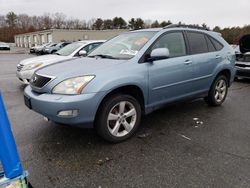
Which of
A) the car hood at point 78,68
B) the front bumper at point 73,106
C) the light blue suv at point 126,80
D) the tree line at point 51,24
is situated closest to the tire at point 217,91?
the light blue suv at point 126,80

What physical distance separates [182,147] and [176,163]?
464mm

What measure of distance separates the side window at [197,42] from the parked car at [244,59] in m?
3.97

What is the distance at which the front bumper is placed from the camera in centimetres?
291

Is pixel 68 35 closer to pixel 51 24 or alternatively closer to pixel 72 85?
pixel 72 85

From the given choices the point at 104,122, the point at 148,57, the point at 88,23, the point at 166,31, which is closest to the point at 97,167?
the point at 104,122

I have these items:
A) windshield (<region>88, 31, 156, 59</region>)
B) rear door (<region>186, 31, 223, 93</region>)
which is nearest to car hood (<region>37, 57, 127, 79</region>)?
windshield (<region>88, 31, 156, 59</region>)

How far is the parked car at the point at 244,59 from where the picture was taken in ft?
25.9

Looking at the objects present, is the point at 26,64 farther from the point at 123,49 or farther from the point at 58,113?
the point at 58,113

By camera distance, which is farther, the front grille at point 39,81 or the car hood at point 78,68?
the front grille at point 39,81

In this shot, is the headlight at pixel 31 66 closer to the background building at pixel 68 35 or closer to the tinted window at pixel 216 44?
the tinted window at pixel 216 44

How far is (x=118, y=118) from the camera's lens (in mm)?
3379

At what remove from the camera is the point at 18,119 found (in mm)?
4359

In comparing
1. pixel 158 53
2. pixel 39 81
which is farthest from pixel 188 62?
pixel 39 81

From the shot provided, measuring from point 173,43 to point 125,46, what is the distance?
88cm
